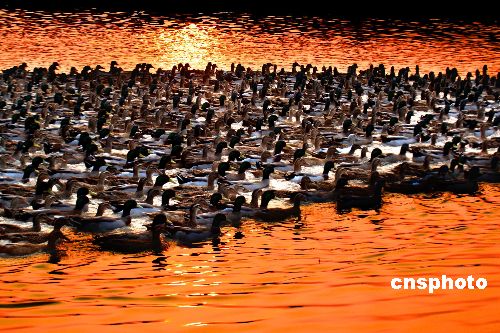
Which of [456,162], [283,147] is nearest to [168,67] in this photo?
[283,147]

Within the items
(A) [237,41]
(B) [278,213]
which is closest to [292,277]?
(B) [278,213]

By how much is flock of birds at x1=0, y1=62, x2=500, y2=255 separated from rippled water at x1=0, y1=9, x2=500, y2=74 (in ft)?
39.2

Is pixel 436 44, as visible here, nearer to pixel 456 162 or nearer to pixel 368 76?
pixel 368 76

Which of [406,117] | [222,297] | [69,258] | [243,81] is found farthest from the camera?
[243,81]

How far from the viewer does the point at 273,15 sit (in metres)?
85.9

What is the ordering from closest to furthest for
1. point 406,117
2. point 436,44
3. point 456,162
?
1. point 456,162
2. point 406,117
3. point 436,44

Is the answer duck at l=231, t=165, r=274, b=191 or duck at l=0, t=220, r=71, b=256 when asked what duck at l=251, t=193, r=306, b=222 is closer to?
duck at l=231, t=165, r=274, b=191

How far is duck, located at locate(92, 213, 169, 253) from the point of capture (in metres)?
23.0

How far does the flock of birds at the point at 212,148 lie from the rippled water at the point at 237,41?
11948mm

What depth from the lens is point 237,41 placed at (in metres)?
70.1

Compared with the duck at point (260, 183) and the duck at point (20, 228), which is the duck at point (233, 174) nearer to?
the duck at point (260, 183)

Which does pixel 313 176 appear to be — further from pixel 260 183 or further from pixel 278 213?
pixel 278 213

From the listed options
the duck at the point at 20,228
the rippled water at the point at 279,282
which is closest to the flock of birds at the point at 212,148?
the duck at the point at 20,228

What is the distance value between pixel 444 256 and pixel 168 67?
3695 cm
